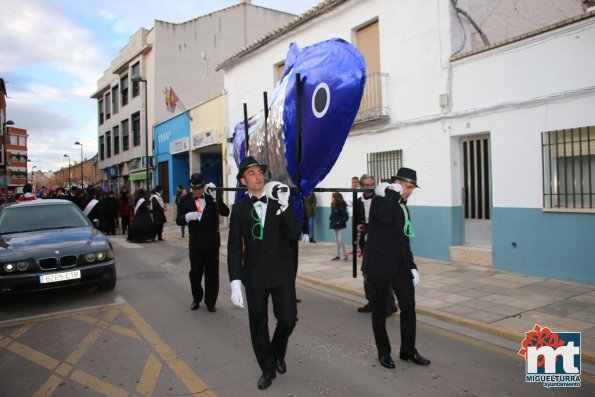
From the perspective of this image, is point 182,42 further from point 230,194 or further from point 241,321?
point 241,321

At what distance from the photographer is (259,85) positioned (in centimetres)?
1525

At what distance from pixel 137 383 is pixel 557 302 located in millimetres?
5392

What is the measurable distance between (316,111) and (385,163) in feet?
22.9

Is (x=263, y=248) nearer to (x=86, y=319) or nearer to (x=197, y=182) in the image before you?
(x=197, y=182)

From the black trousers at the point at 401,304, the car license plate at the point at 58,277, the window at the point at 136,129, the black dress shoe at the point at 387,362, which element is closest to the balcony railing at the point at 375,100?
the black trousers at the point at 401,304

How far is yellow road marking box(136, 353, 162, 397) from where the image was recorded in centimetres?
349

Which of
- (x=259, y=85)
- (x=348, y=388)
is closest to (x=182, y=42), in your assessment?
(x=259, y=85)

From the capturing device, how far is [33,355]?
4.31m

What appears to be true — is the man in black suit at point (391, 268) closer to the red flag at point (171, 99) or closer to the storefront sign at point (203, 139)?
the storefront sign at point (203, 139)

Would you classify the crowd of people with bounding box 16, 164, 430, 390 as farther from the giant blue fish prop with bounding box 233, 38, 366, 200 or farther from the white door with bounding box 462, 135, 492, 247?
the white door with bounding box 462, 135, 492, 247

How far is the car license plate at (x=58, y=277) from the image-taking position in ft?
18.7

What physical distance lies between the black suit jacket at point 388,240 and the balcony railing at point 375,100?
6365 millimetres

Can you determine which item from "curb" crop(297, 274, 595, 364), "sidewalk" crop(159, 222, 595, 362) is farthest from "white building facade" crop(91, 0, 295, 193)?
"curb" crop(297, 274, 595, 364)

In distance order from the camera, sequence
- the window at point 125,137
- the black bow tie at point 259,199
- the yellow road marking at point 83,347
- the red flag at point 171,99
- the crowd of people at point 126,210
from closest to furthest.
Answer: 1. the black bow tie at point 259,199
2. the yellow road marking at point 83,347
3. the crowd of people at point 126,210
4. the red flag at point 171,99
5. the window at point 125,137
